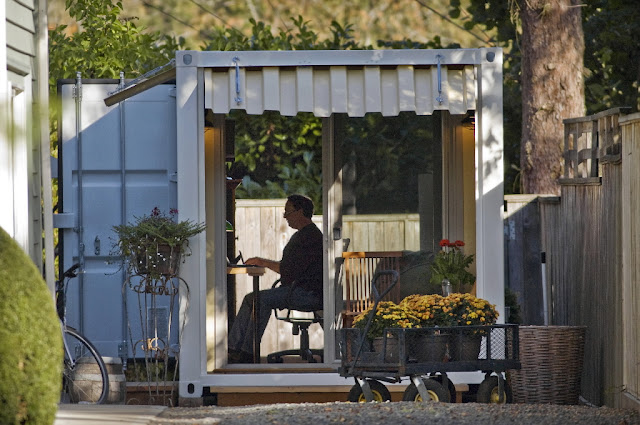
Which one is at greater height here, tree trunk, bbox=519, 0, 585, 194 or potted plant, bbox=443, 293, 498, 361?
tree trunk, bbox=519, 0, 585, 194

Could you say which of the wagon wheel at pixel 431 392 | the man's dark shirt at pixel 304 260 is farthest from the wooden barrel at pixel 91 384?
the wagon wheel at pixel 431 392

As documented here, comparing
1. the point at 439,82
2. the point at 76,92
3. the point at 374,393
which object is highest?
the point at 76,92

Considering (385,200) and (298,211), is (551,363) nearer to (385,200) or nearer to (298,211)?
(385,200)

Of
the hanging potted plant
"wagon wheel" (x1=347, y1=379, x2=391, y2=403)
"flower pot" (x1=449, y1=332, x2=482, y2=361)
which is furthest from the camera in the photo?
the hanging potted plant

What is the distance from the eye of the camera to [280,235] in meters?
8.31

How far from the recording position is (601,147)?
791 centimetres

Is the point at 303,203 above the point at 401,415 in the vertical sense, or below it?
above

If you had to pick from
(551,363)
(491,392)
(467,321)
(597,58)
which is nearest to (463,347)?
(467,321)

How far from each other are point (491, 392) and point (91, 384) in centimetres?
274

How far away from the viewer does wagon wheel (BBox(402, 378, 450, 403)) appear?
6789 millimetres

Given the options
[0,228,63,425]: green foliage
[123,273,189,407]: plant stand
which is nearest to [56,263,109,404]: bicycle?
[123,273,189,407]: plant stand

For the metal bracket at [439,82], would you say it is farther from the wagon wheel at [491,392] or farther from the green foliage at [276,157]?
the wagon wheel at [491,392]

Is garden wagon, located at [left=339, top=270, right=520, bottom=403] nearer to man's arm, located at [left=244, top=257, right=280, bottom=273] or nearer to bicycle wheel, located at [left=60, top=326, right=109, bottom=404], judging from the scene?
man's arm, located at [left=244, top=257, right=280, bottom=273]

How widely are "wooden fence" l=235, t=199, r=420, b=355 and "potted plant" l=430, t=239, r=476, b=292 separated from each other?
346mm
